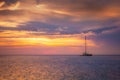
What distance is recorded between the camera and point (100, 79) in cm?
6525

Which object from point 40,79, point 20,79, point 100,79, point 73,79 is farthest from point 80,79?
point 20,79

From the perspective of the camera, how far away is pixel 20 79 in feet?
211

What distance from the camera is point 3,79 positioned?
208 feet

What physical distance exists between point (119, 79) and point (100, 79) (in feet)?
18.4


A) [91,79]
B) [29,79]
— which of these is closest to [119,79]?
[91,79]

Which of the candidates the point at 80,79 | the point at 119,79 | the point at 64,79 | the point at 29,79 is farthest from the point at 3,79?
the point at 119,79

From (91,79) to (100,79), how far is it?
9.14 feet

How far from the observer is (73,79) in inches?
2488

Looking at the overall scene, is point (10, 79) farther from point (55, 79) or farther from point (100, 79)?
point (100, 79)

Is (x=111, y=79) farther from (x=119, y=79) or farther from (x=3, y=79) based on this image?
(x=3, y=79)

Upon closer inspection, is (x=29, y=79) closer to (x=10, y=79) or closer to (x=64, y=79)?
(x=10, y=79)

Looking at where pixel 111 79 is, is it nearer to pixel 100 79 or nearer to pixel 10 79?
pixel 100 79

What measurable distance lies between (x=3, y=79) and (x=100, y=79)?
85.8ft

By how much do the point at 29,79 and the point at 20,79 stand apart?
2.43 meters
